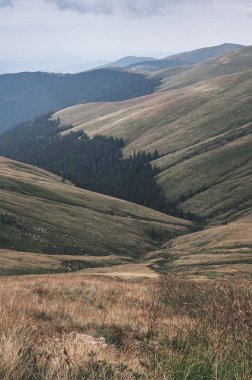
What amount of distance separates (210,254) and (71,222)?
130 ft

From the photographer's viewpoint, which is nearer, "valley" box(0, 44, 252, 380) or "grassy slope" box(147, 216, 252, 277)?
"valley" box(0, 44, 252, 380)

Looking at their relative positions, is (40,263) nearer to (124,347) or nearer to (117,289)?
(117,289)

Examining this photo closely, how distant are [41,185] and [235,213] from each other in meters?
88.6

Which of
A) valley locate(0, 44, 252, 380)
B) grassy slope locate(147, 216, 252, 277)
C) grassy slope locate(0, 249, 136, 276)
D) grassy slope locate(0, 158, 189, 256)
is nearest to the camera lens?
valley locate(0, 44, 252, 380)

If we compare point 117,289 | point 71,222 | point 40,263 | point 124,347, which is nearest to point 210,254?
point 71,222

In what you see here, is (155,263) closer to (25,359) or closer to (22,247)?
(22,247)

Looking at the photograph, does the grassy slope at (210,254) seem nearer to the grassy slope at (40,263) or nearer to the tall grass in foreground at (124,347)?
the grassy slope at (40,263)

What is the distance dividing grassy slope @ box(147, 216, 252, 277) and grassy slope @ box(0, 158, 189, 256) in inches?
430

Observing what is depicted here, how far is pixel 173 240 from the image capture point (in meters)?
142

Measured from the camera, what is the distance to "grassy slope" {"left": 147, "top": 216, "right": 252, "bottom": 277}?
296 feet

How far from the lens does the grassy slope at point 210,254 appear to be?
9030 cm

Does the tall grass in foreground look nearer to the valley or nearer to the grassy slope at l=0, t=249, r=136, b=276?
the valley

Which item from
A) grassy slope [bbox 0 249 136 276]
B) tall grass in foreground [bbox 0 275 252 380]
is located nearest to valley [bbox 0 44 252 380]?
tall grass in foreground [bbox 0 275 252 380]

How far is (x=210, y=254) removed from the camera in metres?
110
